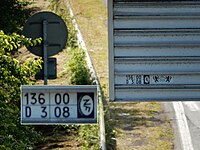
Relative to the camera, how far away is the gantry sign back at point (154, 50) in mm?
7438

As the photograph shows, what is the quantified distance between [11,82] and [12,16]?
12.7 m

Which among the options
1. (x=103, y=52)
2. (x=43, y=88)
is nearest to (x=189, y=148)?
(x=43, y=88)

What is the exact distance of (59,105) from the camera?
661cm

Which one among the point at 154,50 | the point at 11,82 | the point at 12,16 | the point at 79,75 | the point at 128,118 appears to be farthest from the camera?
the point at 12,16

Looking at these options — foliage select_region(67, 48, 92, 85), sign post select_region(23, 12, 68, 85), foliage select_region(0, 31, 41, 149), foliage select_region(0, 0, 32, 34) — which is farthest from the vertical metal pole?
foliage select_region(0, 0, 32, 34)

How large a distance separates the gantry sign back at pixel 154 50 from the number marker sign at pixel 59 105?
37.1 inches

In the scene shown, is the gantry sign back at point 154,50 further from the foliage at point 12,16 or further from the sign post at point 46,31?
the foliage at point 12,16

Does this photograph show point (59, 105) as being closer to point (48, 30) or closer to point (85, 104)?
point (85, 104)

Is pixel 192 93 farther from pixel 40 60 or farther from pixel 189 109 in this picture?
pixel 189 109

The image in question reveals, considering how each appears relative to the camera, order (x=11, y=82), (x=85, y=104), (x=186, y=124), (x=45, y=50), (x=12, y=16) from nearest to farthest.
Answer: (x=85, y=104), (x=45, y=50), (x=11, y=82), (x=186, y=124), (x=12, y=16)

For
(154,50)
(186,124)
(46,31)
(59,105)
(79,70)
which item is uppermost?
(46,31)

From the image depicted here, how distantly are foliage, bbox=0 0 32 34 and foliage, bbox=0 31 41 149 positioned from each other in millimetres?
10425

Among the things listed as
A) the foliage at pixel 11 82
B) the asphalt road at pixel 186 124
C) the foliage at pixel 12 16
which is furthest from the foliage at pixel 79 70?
the foliage at pixel 11 82

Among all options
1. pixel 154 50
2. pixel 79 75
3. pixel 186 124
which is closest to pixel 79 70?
pixel 79 75
